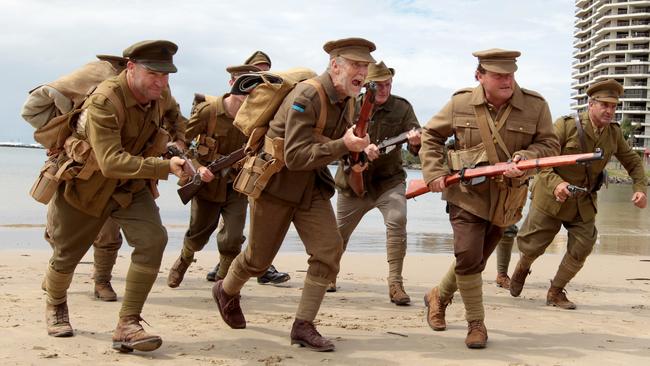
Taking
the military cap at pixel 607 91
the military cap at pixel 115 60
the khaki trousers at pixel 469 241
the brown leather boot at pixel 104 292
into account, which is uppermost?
the military cap at pixel 115 60

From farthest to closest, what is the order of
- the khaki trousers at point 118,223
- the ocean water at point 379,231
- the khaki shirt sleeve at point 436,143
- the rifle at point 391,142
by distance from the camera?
the ocean water at point 379,231 < the rifle at point 391,142 < the khaki shirt sleeve at point 436,143 < the khaki trousers at point 118,223

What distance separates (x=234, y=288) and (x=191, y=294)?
7.00 ft

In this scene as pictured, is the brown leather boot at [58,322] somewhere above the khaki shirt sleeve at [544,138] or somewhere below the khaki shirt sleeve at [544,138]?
below

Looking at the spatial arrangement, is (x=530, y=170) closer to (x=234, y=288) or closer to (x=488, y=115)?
(x=488, y=115)

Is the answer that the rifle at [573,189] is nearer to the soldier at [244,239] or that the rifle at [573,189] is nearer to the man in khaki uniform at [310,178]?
the man in khaki uniform at [310,178]

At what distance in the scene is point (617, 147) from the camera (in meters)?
7.97

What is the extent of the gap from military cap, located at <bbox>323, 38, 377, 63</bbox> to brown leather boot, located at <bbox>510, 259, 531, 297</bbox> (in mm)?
3745

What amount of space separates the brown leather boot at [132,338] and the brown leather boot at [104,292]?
2.19 meters

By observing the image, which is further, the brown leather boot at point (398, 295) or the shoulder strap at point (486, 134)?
the brown leather boot at point (398, 295)

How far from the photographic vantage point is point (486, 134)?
601cm

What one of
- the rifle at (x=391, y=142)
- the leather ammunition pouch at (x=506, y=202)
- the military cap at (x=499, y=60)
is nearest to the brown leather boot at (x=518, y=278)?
the rifle at (x=391, y=142)

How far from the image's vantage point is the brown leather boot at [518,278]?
828cm

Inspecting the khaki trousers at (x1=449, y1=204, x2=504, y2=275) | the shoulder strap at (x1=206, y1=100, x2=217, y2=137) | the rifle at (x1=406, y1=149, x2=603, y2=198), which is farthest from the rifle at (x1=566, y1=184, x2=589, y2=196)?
the shoulder strap at (x1=206, y1=100, x2=217, y2=137)

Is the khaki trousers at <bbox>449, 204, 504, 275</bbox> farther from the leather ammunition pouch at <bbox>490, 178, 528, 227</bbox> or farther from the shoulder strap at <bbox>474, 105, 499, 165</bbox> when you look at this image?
the shoulder strap at <bbox>474, 105, 499, 165</bbox>
